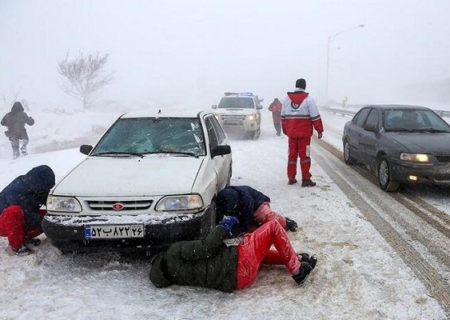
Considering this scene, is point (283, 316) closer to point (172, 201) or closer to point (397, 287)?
point (397, 287)

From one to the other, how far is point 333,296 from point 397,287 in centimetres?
63

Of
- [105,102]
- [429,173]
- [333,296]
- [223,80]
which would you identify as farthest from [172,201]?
[223,80]

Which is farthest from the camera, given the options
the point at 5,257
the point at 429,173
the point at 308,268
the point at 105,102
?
the point at 105,102

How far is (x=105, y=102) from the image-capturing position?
1951 inches

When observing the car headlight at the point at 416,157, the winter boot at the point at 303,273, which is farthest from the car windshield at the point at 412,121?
the winter boot at the point at 303,273

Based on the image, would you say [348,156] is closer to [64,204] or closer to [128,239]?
[128,239]

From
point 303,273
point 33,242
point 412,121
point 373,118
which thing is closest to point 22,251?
point 33,242

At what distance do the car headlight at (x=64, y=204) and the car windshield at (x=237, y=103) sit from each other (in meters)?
12.4

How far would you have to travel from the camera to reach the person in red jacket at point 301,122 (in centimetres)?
718

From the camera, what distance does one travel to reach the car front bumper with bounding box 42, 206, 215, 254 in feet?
11.8

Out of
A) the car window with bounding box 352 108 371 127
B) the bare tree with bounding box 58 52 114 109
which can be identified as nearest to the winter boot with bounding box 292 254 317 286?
the car window with bounding box 352 108 371 127

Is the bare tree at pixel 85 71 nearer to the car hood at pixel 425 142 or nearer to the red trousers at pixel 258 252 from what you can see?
the car hood at pixel 425 142

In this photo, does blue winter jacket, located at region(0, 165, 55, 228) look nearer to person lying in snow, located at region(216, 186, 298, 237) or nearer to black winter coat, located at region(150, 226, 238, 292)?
black winter coat, located at region(150, 226, 238, 292)

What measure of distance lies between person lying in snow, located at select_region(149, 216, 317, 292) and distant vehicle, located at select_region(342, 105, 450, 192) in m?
3.64
